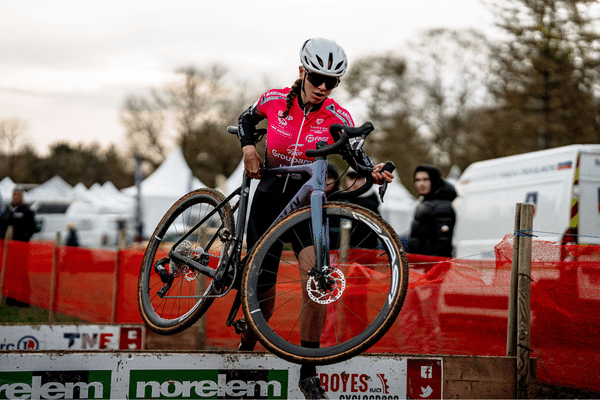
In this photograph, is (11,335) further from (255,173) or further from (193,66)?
(193,66)

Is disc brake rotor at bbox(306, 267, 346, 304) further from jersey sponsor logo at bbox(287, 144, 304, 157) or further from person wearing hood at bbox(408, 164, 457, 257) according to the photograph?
person wearing hood at bbox(408, 164, 457, 257)

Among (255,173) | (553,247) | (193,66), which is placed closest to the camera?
(255,173)

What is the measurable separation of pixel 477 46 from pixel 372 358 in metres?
29.5

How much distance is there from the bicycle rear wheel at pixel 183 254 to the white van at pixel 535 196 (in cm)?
379

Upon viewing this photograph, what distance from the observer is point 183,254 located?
152 inches

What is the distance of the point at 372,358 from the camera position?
3.78 m

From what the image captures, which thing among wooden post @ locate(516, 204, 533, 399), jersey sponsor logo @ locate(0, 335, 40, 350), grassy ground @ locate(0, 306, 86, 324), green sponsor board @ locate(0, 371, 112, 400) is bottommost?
grassy ground @ locate(0, 306, 86, 324)

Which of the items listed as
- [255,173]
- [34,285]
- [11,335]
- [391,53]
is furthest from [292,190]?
[391,53]

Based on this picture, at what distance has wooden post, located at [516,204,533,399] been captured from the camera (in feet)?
13.5

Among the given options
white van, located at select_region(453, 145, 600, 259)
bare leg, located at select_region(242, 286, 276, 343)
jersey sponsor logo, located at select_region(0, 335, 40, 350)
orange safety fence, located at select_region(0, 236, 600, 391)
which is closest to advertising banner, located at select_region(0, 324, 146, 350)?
jersey sponsor logo, located at select_region(0, 335, 40, 350)

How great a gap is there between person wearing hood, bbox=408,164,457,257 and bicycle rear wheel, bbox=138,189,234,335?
3300 millimetres

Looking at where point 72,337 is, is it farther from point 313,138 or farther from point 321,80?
point 321,80

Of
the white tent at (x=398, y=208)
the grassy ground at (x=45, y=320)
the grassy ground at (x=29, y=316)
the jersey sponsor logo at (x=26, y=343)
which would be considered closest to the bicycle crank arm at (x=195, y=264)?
the jersey sponsor logo at (x=26, y=343)

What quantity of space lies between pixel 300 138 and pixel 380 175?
1.92 ft
